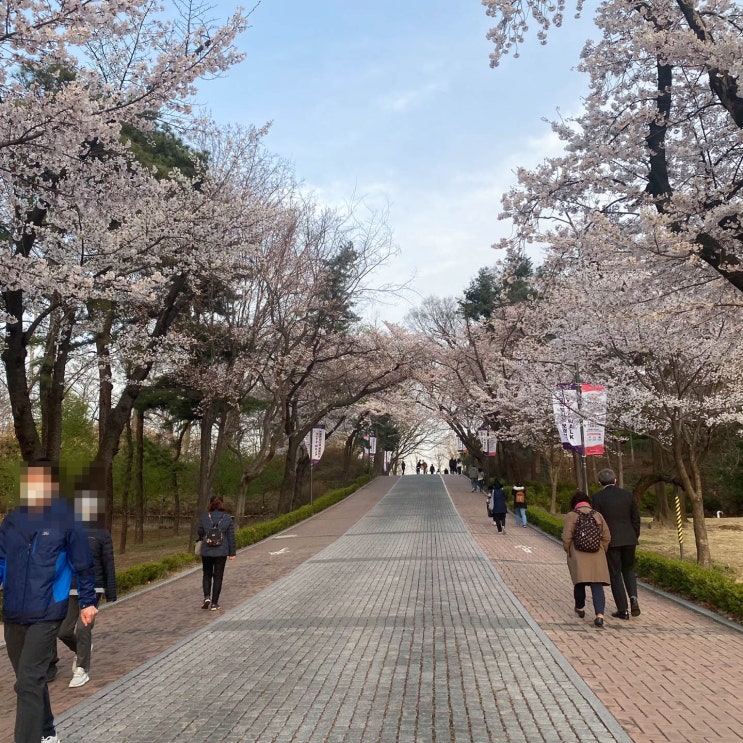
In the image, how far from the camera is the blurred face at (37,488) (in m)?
3.91

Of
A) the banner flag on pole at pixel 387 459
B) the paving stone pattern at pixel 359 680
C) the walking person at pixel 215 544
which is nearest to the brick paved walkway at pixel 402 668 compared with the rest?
the paving stone pattern at pixel 359 680

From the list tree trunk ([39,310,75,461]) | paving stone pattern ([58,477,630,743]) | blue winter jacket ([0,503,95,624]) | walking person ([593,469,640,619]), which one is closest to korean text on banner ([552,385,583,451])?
paving stone pattern ([58,477,630,743])

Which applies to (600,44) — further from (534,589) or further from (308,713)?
(308,713)

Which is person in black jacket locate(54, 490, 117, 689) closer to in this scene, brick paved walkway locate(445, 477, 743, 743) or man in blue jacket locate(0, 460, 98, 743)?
man in blue jacket locate(0, 460, 98, 743)

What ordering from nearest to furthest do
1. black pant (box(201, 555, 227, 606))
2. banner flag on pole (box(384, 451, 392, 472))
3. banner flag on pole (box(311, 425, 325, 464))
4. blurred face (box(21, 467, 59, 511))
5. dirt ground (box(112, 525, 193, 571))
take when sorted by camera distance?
1. blurred face (box(21, 467, 59, 511))
2. black pant (box(201, 555, 227, 606))
3. dirt ground (box(112, 525, 193, 571))
4. banner flag on pole (box(311, 425, 325, 464))
5. banner flag on pole (box(384, 451, 392, 472))

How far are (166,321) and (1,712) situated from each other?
32.9ft

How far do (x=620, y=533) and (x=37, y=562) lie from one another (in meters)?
6.40

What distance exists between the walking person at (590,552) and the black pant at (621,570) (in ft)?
0.81

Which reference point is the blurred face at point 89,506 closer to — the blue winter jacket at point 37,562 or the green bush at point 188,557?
the blue winter jacket at point 37,562

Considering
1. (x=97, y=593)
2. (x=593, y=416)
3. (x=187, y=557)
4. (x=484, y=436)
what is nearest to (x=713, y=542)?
(x=593, y=416)

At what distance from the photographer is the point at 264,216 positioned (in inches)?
574

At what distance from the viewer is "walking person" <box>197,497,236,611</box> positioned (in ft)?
29.5

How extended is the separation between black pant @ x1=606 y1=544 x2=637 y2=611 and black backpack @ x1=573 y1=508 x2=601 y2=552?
15.3 inches

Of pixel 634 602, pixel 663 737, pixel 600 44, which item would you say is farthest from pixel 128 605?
pixel 600 44
